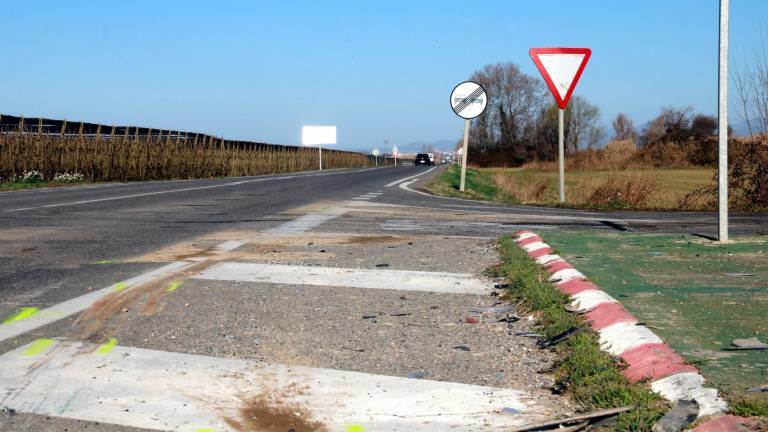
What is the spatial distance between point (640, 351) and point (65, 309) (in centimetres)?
332

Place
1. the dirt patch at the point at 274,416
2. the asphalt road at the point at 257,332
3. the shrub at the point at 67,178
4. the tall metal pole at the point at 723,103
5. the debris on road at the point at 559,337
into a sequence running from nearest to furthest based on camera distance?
the dirt patch at the point at 274,416, the asphalt road at the point at 257,332, the debris on road at the point at 559,337, the tall metal pole at the point at 723,103, the shrub at the point at 67,178

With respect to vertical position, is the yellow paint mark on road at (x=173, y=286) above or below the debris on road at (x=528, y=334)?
above

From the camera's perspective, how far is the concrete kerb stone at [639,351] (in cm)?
294

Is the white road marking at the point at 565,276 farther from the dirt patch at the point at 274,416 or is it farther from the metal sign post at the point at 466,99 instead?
the metal sign post at the point at 466,99

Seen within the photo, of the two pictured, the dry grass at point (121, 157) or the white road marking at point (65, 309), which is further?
the dry grass at point (121, 157)

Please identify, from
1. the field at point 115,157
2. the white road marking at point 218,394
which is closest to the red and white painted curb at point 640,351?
the white road marking at point 218,394

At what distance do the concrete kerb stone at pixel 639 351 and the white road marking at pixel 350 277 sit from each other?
2.34 ft

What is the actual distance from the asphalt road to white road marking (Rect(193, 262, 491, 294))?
0.02 metres

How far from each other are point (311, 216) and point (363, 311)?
7.01 metres

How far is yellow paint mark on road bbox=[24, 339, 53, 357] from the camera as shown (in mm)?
4010

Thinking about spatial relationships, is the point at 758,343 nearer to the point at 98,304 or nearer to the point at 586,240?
the point at 98,304

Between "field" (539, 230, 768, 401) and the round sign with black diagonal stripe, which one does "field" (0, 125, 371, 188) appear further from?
"field" (539, 230, 768, 401)

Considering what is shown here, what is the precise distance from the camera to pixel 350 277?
633cm

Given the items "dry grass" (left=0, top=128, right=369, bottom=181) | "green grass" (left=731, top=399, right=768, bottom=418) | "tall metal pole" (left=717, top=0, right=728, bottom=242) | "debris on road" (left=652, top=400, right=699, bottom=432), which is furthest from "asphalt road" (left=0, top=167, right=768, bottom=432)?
"dry grass" (left=0, top=128, right=369, bottom=181)
